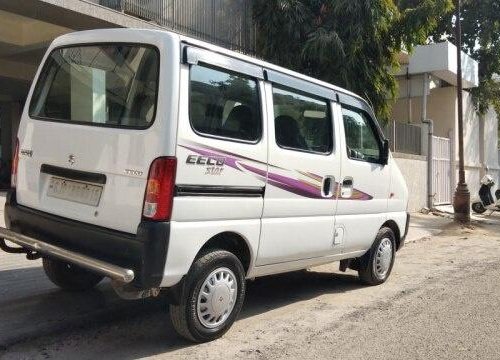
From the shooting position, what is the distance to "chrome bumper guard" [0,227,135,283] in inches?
148

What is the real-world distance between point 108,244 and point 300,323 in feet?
6.73

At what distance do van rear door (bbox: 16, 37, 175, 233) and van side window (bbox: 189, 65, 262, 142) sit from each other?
0.32 meters

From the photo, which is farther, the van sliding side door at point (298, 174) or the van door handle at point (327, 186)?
the van door handle at point (327, 186)

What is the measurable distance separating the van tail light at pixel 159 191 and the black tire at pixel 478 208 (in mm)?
15990

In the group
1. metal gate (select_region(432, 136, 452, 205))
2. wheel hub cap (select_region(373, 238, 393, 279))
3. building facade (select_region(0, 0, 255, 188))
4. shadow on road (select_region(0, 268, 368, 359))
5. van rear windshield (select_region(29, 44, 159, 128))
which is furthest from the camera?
metal gate (select_region(432, 136, 452, 205))

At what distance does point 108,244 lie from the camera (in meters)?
3.99

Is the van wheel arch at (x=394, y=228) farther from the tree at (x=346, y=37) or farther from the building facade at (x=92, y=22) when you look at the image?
the building facade at (x=92, y=22)

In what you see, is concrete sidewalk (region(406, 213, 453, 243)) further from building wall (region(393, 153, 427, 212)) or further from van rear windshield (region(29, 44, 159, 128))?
van rear windshield (region(29, 44, 159, 128))

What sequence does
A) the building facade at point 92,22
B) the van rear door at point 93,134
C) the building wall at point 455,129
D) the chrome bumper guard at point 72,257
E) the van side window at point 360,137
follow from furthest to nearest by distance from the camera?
the building wall at point 455,129, the building facade at point 92,22, the van side window at point 360,137, the van rear door at point 93,134, the chrome bumper guard at point 72,257

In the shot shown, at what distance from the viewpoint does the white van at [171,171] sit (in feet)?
12.9

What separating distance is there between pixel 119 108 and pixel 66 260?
1.16m

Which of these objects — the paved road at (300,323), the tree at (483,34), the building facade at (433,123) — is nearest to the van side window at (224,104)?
the paved road at (300,323)

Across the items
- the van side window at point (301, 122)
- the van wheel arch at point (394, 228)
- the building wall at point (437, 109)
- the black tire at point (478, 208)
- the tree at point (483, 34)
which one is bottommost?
the black tire at point (478, 208)

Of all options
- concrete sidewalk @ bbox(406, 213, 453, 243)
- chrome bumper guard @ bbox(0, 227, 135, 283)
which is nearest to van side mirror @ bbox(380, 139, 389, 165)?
chrome bumper guard @ bbox(0, 227, 135, 283)
